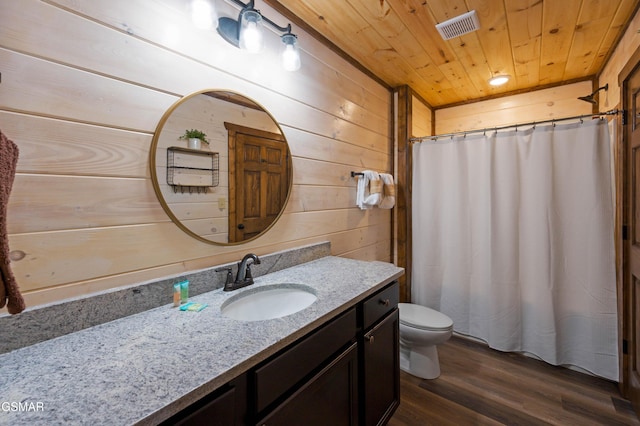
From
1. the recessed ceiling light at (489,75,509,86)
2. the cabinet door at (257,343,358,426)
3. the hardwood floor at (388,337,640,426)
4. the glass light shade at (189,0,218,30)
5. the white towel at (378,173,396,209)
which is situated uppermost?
the recessed ceiling light at (489,75,509,86)

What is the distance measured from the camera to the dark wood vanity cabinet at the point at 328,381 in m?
0.72

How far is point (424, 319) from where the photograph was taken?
6.42 feet

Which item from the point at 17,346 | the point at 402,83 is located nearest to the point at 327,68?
the point at 402,83

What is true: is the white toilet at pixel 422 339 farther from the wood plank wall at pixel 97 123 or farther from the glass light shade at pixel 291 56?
the glass light shade at pixel 291 56

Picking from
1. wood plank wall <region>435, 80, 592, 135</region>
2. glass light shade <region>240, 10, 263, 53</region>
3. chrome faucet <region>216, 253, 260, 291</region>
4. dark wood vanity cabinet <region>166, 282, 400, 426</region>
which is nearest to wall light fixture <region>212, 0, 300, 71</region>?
glass light shade <region>240, 10, 263, 53</region>

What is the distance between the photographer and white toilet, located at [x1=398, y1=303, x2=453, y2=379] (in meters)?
1.86

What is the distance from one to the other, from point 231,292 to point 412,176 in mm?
2084

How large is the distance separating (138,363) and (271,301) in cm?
65

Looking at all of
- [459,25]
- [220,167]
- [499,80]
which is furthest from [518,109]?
[220,167]

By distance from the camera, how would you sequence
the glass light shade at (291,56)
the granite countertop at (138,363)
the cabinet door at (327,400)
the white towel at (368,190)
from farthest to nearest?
the white towel at (368,190), the glass light shade at (291,56), the cabinet door at (327,400), the granite countertop at (138,363)

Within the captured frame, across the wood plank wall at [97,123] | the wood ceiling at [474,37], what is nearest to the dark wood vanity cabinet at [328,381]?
the wood plank wall at [97,123]

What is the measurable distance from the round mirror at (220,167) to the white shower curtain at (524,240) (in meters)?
1.65

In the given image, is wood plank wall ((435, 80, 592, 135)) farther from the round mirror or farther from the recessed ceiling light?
the round mirror

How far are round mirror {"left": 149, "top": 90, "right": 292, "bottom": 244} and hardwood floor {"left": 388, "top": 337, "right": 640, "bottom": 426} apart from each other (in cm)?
142
